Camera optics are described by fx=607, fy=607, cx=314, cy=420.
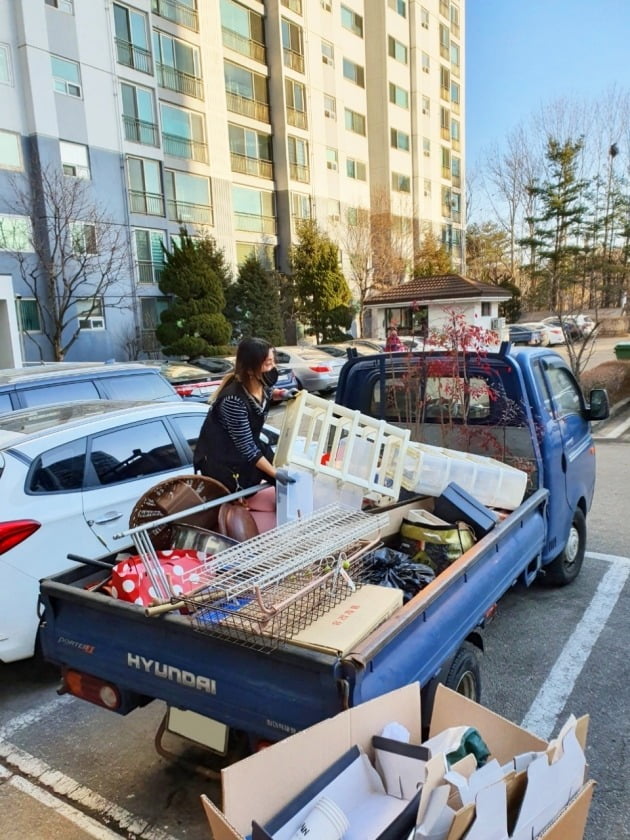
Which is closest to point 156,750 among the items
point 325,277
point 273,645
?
point 273,645

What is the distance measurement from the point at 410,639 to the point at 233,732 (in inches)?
30.9

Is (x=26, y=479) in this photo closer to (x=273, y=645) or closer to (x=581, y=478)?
(x=273, y=645)

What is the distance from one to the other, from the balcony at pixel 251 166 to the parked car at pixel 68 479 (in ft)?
83.7

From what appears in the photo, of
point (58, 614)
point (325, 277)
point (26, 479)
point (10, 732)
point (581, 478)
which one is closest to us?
point (58, 614)

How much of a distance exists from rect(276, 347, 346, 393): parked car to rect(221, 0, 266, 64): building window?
714 inches

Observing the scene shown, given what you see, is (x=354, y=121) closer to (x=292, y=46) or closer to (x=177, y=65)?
(x=292, y=46)

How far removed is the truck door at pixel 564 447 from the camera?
4.06 m

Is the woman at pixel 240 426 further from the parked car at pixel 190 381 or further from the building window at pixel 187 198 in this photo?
the building window at pixel 187 198

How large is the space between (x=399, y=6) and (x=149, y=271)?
999 inches

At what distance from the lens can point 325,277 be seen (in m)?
28.4

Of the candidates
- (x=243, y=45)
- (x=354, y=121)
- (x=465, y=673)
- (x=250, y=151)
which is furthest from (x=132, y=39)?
(x=465, y=673)

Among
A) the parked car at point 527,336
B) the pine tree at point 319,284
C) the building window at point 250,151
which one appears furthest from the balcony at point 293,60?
the parked car at point 527,336

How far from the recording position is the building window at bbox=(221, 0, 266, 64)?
2684 centimetres

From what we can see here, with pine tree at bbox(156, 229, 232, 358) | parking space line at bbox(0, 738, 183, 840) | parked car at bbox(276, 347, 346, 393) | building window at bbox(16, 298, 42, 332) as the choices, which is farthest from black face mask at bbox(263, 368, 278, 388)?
pine tree at bbox(156, 229, 232, 358)
